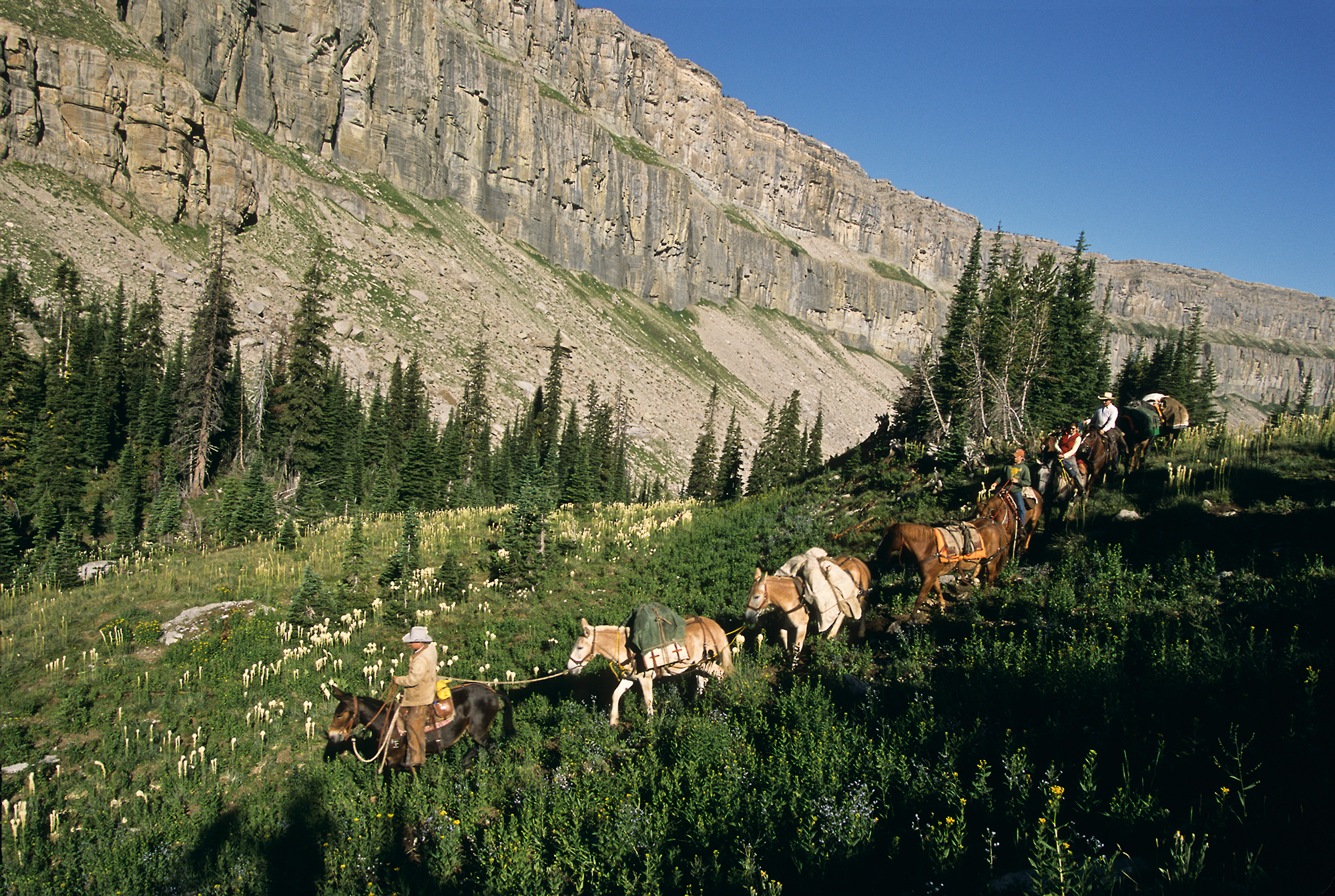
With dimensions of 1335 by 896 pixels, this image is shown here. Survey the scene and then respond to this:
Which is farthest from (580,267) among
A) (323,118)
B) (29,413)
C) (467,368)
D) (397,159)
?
(29,413)

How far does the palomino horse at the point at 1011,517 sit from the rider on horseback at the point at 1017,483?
90mm

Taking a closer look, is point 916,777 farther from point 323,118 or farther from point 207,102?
point 323,118

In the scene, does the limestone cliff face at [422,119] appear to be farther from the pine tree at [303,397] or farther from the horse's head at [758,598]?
the horse's head at [758,598]

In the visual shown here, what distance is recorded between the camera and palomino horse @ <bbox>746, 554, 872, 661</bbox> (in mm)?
10977

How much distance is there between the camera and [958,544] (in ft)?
37.5

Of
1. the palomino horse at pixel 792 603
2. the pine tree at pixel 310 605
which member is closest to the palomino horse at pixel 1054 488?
the palomino horse at pixel 792 603

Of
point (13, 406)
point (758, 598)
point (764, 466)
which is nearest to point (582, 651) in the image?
point (758, 598)

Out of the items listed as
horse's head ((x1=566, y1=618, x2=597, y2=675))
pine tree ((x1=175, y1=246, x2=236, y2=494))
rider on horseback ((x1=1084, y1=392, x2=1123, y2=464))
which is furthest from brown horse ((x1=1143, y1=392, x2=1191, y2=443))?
pine tree ((x1=175, y1=246, x2=236, y2=494))

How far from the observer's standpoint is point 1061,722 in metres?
6.79

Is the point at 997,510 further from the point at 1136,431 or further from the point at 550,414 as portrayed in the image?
the point at 550,414

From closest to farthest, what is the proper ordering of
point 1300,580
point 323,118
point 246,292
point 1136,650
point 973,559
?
point 1136,650 < point 1300,580 < point 973,559 < point 246,292 < point 323,118

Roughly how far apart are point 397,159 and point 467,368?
57.1 meters

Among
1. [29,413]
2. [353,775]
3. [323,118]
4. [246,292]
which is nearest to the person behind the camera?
[353,775]

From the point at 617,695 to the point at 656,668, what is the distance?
2.31 feet
